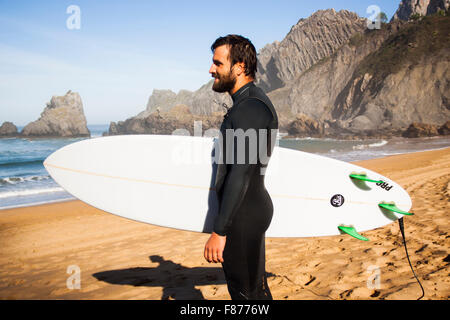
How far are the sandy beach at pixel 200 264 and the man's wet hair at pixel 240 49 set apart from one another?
1.94m

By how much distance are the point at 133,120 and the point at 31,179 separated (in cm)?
4950

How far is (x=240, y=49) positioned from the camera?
131 centimetres

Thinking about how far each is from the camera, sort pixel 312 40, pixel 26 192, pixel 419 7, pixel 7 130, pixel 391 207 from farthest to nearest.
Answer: pixel 419 7, pixel 312 40, pixel 7 130, pixel 26 192, pixel 391 207

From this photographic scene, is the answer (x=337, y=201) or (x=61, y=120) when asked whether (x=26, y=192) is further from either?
(x=61, y=120)

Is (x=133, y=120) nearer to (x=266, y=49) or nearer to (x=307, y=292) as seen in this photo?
(x=266, y=49)

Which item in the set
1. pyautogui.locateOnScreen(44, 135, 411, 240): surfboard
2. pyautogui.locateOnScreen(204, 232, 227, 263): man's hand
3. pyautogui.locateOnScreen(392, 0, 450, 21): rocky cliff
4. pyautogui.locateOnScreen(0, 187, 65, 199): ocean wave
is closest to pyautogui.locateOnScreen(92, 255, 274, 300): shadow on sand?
pyautogui.locateOnScreen(44, 135, 411, 240): surfboard

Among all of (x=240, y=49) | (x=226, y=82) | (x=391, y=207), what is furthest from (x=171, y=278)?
(x=240, y=49)

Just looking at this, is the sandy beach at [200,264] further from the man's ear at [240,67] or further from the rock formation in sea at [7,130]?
the rock formation in sea at [7,130]

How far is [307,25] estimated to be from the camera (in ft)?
230

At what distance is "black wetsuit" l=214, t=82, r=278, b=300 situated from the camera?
3.92 feet

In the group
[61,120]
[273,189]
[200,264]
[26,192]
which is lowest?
[26,192]

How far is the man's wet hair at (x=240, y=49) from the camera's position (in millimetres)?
1310

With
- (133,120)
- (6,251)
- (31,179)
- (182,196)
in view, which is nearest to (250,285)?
(182,196)

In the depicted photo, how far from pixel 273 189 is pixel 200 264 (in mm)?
1706
